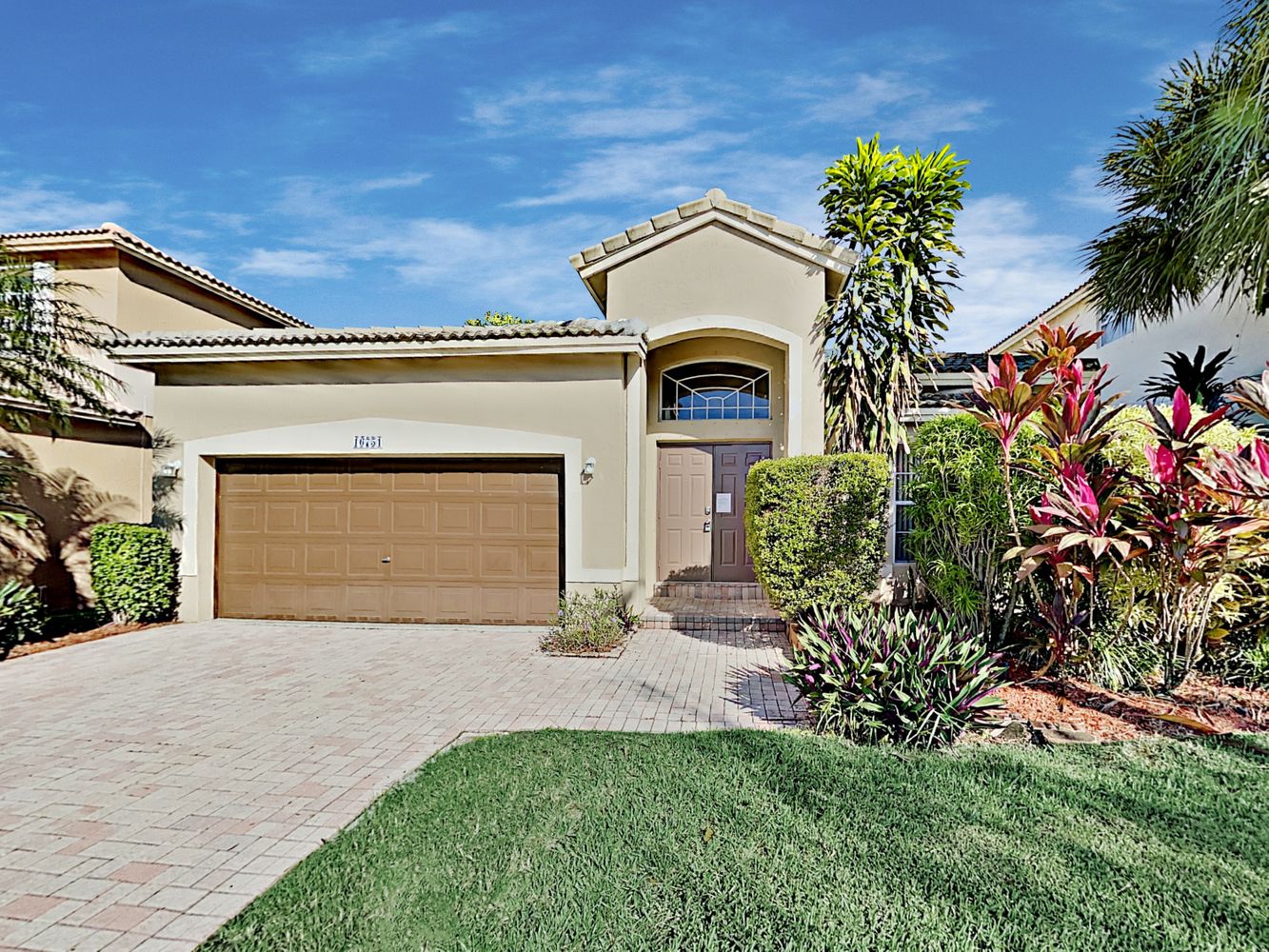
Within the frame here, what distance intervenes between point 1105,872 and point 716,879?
6.28ft

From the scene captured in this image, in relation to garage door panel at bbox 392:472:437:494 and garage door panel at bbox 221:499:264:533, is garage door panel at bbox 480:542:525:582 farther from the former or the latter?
garage door panel at bbox 221:499:264:533

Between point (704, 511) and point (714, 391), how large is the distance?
2.22 m

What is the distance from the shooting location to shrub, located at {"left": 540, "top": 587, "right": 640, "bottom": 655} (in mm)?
8781

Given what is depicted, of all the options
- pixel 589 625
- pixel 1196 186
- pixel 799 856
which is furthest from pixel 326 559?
pixel 1196 186

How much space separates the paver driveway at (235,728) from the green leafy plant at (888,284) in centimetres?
391

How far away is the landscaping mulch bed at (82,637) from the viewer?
882cm

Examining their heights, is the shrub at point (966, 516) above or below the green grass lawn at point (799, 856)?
above

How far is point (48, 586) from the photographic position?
32.4ft

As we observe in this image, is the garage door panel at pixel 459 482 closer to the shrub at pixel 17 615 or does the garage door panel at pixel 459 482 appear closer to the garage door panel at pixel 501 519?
the garage door panel at pixel 501 519

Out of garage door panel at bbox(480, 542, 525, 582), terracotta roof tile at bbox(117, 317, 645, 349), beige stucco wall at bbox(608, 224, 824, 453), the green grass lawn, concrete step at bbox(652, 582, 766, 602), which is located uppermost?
beige stucco wall at bbox(608, 224, 824, 453)

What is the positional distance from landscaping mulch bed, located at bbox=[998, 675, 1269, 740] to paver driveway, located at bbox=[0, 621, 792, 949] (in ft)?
7.08

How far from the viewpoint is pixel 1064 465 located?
5.78m

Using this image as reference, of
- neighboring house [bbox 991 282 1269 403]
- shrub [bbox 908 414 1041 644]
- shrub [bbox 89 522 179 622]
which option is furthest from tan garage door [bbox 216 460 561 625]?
neighboring house [bbox 991 282 1269 403]

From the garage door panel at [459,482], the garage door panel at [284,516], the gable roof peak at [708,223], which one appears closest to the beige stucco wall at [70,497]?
the garage door panel at [284,516]
